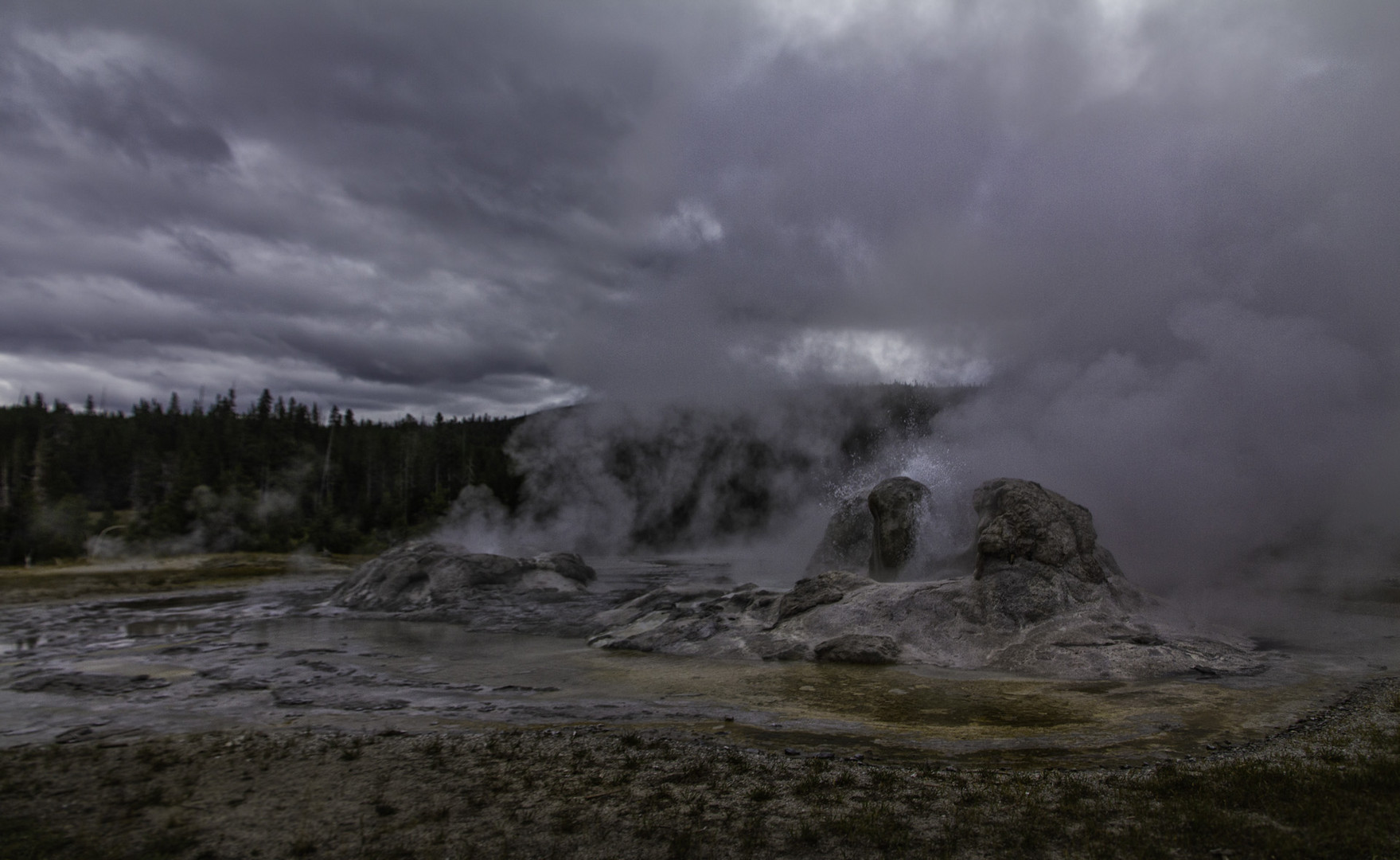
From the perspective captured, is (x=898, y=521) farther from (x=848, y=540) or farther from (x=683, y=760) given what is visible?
(x=683, y=760)

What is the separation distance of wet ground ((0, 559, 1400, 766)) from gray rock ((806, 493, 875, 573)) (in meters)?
11.1

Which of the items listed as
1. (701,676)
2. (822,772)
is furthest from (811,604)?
(822,772)

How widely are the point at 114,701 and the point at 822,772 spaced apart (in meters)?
12.6

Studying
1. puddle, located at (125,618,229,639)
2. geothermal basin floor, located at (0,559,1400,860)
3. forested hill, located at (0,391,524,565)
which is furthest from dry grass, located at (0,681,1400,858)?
forested hill, located at (0,391,524,565)

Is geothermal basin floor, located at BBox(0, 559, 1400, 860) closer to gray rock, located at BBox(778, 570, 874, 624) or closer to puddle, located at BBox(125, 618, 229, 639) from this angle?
gray rock, located at BBox(778, 570, 874, 624)

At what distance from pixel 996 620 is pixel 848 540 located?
11233mm

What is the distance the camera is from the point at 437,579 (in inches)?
1093

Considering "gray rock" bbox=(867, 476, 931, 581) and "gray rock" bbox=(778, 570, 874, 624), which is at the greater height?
"gray rock" bbox=(867, 476, 931, 581)

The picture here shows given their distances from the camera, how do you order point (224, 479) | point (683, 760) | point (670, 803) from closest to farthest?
point (670, 803) < point (683, 760) < point (224, 479)

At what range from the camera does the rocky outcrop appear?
27156 mm

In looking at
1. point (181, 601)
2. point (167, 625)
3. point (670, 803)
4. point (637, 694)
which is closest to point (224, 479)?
point (181, 601)

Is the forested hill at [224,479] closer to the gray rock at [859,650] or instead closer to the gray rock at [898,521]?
the gray rock at [898,521]

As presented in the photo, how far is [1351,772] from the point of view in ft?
24.1

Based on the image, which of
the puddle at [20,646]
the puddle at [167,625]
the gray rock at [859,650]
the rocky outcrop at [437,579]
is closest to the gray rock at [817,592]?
the gray rock at [859,650]
